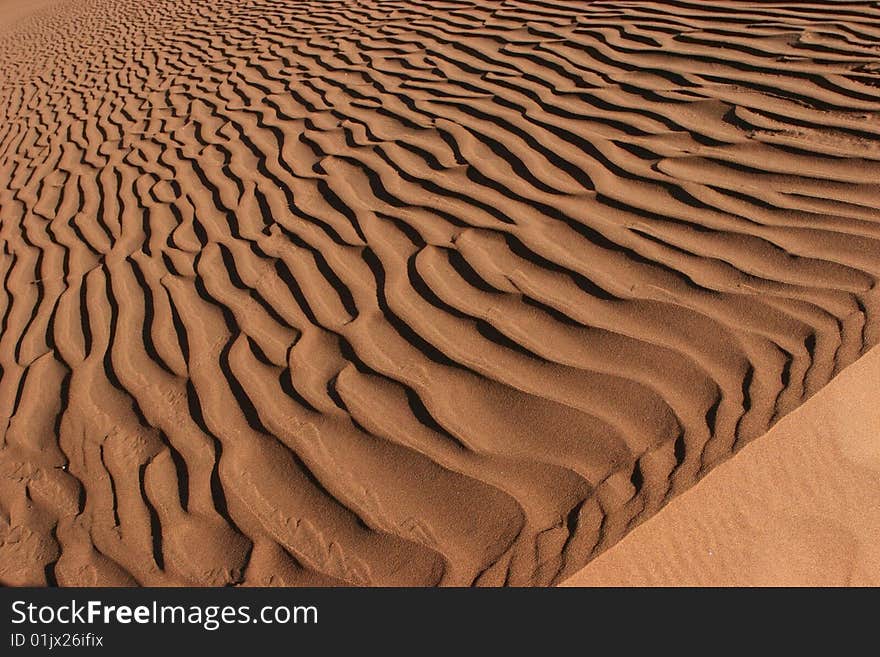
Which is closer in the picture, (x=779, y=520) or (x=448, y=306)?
(x=779, y=520)

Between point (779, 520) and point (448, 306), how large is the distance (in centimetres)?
147

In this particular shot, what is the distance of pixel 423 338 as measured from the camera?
9.28 ft

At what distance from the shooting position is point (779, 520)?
2102 mm

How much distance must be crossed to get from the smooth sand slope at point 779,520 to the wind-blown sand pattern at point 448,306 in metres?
0.07

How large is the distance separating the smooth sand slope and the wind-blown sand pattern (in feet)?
0.23

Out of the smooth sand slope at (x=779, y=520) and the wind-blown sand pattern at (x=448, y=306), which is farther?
the wind-blown sand pattern at (x=448, y=306)

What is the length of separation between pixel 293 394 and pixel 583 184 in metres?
1.83

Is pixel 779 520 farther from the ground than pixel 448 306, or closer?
closer

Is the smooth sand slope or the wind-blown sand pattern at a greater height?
the wind-blown sand pattern

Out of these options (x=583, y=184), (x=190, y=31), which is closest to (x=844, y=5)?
(x=583, y=184)

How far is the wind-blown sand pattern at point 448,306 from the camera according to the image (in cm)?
228

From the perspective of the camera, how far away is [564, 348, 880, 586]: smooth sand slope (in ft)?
6.60

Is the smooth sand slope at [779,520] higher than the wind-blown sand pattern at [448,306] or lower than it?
lower
